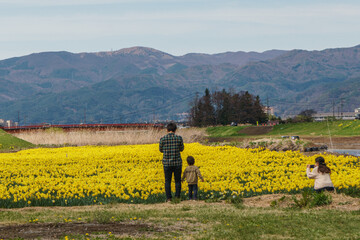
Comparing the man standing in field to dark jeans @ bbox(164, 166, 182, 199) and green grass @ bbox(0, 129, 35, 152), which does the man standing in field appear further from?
green grass @ bbox(0, 129, 35, 152)

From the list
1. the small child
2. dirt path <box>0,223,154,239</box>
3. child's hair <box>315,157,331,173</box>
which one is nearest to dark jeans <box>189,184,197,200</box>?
the small child

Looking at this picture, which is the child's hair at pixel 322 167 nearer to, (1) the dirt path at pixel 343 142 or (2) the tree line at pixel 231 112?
(1) the dirt path at pixel 343 142

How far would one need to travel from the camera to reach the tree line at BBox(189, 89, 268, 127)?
11975cm

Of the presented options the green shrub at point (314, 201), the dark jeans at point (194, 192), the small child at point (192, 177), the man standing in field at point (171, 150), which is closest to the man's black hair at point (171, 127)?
the man standing in field at point (171, 150)

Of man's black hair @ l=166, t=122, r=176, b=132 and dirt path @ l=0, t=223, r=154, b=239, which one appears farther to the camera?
man's black hair @ l=166, t=122, r=176, b=132

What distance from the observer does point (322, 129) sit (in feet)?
216

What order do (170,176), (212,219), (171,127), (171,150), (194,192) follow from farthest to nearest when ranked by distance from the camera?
(194,192) < (170,176) < (171,127) < (171,150) < (212,219)

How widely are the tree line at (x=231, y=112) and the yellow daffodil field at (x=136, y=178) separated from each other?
3528 inches

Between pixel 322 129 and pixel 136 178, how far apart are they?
49.4 meters

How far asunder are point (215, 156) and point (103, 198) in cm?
1356

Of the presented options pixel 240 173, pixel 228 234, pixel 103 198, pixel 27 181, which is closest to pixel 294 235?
pixel 228 234

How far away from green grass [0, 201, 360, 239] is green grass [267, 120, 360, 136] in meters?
45.0

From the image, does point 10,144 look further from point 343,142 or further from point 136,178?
point 343,142

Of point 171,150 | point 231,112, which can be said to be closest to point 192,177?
point 171,150
